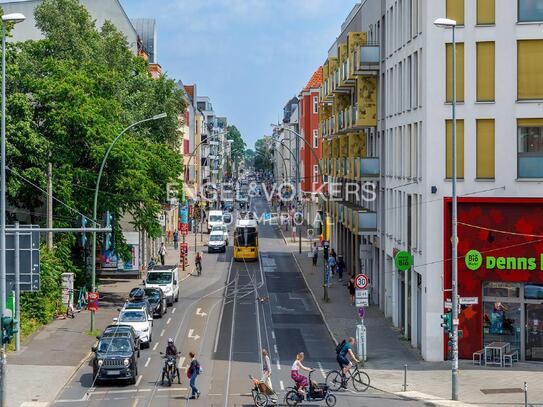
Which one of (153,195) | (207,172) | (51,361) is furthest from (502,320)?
(207,172)

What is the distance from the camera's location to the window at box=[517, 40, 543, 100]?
37250 mm

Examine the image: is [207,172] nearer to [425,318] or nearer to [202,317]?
[202,317]

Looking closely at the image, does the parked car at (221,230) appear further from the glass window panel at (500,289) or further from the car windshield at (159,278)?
the glass window panel at (500,289)

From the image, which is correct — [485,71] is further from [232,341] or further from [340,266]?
[340,266]

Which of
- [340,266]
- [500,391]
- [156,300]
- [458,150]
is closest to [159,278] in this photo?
[156,300]

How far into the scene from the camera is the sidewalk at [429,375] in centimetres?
3091

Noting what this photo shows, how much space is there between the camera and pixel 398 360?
37938 millimetres

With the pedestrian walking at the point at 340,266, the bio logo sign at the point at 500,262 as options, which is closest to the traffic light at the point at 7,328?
the bio logo sign at the point at 500,262

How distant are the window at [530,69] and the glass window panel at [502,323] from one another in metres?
7.87

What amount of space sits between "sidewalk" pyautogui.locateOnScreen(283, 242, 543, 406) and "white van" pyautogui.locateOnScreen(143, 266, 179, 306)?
400 inches

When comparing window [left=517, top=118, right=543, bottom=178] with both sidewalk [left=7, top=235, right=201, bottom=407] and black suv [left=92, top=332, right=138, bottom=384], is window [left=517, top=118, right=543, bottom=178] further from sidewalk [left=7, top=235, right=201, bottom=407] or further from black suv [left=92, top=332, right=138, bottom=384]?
sidewalk [left=7, top=235, right=201, bottom=407]

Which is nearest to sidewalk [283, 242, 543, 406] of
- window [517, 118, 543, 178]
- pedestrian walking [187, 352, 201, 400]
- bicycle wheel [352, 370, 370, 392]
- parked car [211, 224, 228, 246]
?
bicycle wheel [352, 370, 370, 392]

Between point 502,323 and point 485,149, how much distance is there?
6.57 metres

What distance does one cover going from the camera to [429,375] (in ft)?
114
